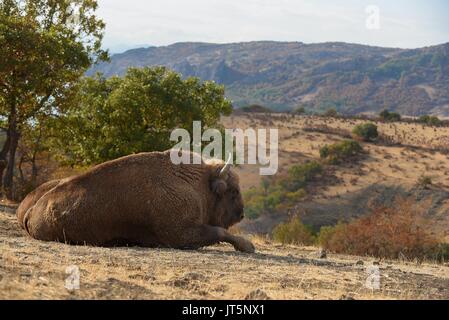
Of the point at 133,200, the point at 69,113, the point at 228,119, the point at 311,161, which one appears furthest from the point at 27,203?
the point at 228,119

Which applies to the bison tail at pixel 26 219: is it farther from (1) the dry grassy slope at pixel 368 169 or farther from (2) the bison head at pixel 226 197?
(1) the dry grassy slope at pixel 368 169

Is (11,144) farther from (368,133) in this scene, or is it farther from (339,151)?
(368,133)

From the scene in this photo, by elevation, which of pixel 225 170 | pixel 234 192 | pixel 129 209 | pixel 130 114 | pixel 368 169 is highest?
pixel 130 114

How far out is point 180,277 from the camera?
26.4 feet

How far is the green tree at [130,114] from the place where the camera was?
936 inches

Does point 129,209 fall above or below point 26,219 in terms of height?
above

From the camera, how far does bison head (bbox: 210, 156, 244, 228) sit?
13.1 metres

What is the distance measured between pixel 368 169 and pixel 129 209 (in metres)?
50.5

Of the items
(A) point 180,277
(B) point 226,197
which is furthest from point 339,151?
(A) point 180,277

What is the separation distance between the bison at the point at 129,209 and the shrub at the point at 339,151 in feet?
169

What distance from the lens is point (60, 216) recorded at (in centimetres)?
1177
